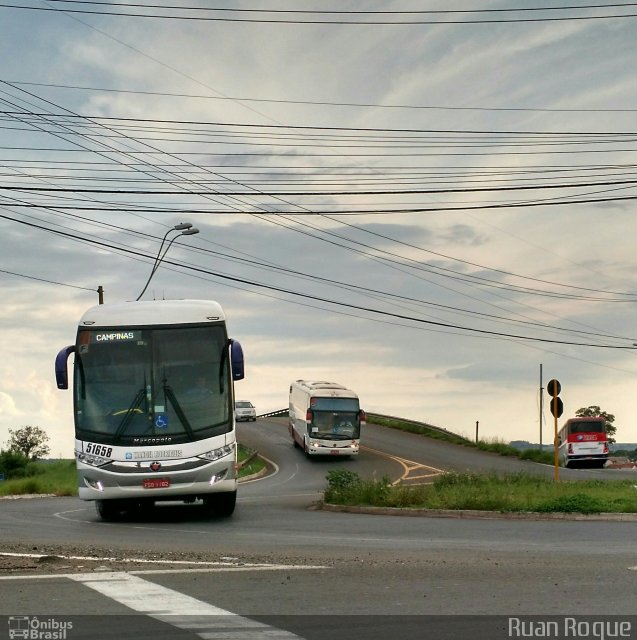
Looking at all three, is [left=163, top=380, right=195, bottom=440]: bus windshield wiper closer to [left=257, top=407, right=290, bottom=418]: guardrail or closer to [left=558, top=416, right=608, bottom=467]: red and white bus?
[left=558, top=416, right=608, bottom=467]: red and white bus

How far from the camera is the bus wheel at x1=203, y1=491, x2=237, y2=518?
21891 millimetres

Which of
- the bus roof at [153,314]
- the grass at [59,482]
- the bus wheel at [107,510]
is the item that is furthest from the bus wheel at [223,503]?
the grass at [59,482]

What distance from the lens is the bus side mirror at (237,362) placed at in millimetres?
20562

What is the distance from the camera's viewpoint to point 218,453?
2038 centimetres

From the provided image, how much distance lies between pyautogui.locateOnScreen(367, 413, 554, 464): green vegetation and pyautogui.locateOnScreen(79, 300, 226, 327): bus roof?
36252 mm

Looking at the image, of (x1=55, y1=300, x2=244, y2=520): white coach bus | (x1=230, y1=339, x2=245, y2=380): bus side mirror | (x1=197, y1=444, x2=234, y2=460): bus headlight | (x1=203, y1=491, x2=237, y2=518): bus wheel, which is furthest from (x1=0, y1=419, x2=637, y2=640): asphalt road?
(x1=230, y1=339, x2=245, y2=380): bus side mirror

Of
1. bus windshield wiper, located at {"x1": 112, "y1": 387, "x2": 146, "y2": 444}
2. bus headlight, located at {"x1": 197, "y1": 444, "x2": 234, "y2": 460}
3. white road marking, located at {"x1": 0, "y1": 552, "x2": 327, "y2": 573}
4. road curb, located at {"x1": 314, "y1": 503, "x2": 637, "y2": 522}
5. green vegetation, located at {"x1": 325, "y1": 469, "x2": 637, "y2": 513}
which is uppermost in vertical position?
bus windshield wiper, located at {"x1": 112, "y1": 387, "x2": 146, "y2": 444}

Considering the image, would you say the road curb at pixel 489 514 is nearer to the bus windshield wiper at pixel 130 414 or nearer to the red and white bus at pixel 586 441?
the bus windshield wiper at pixel 130 414

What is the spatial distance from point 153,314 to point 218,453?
2950 mm

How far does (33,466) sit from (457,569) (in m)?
76.7

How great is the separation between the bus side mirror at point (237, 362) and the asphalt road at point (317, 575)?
8.98 ft

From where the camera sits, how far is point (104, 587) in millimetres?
10375

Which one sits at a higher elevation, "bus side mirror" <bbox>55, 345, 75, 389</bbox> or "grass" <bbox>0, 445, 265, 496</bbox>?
"bus side mirror" <bbox>55, 345, 75, 389</bbox>

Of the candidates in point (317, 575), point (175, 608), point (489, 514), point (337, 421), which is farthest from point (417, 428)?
point (175, 608)
